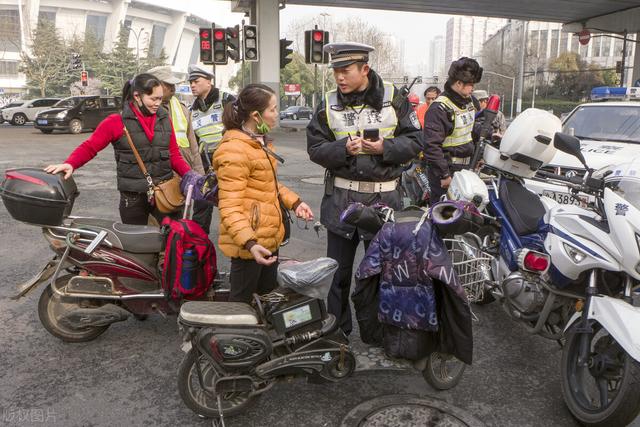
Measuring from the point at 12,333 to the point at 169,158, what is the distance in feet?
5.59

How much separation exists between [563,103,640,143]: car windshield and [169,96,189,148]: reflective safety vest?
5112mm

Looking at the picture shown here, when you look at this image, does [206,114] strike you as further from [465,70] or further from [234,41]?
[234,41]

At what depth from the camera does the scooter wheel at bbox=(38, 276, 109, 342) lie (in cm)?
371

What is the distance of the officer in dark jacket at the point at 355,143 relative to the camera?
3.42m

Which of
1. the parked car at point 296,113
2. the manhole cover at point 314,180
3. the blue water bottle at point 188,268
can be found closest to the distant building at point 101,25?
the parked car at point 296,113

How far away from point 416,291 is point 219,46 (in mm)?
14333

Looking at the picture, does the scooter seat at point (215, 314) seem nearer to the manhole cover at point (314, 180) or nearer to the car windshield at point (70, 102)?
the manhole cover at point (314, 180)

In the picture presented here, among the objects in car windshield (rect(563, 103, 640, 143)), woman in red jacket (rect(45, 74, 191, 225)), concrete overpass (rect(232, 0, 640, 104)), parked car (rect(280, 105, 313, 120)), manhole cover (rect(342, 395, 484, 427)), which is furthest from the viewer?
parked car (rect(280, 105, 313, 120))

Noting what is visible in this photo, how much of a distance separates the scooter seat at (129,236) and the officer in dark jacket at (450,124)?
2.49 m

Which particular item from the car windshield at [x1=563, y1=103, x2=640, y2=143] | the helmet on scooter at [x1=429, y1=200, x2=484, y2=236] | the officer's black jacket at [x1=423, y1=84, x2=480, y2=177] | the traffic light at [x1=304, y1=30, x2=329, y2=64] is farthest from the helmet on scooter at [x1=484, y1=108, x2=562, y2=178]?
the traffic light at [x1=304, y1=30, x2=329, y2=64]

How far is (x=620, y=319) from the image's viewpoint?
258 centimetres

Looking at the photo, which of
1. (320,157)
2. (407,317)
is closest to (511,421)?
(407,317)

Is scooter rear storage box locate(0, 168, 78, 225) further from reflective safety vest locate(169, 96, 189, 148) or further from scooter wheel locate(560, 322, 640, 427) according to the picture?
scooter wheel locate(560, 322, 640, 427)

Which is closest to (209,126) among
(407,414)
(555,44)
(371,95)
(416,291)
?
(371,95)
